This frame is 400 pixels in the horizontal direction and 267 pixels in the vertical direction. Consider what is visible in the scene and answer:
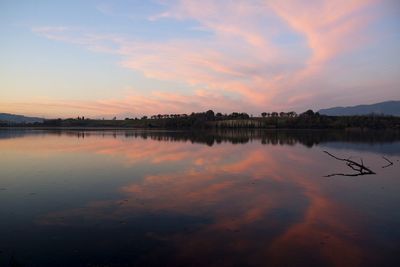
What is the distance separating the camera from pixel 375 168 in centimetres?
2284

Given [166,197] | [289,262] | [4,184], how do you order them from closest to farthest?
1. [289,262]
2. [166,197]
3. [4,184]

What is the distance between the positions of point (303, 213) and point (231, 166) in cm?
1164

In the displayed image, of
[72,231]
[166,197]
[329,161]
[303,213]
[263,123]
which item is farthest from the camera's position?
[263,123]

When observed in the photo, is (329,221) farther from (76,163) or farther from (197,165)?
(76,163)

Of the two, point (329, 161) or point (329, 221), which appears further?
point (329, 161)

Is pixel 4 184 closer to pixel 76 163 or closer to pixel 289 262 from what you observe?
pixel 76 163

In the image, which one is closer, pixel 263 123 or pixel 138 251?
pixel 138 251

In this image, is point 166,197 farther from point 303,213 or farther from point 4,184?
point 4,184

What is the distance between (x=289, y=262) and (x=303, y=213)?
4387 millimetres

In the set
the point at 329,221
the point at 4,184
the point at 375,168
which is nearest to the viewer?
the point at 329,221

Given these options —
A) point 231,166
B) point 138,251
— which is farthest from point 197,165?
point 138,251

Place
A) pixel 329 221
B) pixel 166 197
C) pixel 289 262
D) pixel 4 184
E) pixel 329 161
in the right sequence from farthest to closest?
pixel 329 161 → pixel 4 184 → pixel 166 197 → pixel 329 221 → pixel 289 262

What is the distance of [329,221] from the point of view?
11.2 meters

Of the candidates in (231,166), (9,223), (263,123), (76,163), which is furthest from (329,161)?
(263,123)
